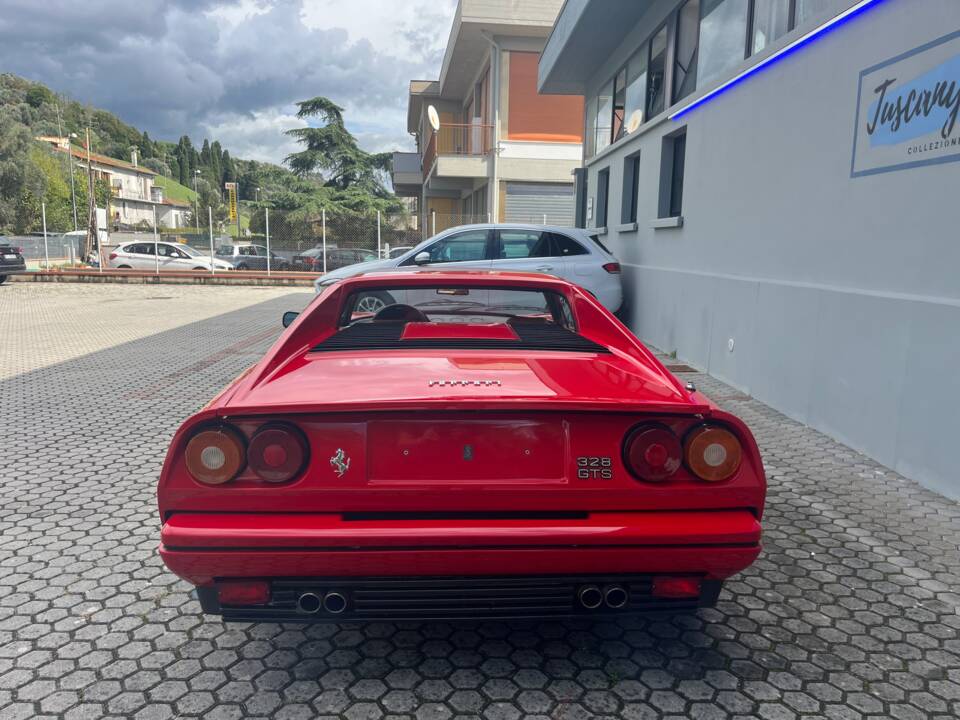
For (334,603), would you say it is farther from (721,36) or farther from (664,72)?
(664,72)

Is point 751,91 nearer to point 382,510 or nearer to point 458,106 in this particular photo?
point 382,510

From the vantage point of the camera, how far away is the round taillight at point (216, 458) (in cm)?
214

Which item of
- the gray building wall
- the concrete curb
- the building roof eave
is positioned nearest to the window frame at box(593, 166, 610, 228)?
the building roof eave

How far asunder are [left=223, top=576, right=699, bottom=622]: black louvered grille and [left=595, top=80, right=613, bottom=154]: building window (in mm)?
12971

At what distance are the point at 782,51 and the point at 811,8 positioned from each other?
0.39 m

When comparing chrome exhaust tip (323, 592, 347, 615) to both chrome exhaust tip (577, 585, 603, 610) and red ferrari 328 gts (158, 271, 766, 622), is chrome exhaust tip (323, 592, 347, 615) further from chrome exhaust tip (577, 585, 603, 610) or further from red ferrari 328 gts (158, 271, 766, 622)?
chrome exhaust tip (577, 585, 603, 610)

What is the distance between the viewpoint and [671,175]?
33.1ft

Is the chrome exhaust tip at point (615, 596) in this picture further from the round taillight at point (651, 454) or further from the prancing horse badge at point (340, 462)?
the prancing horse badge at point (340, 462)

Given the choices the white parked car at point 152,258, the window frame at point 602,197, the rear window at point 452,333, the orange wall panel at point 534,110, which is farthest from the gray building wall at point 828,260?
the white parked car at point 152,258

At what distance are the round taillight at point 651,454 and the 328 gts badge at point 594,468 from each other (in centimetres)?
6

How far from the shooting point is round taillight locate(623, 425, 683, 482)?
2.19m

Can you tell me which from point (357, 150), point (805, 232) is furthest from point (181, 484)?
point (357, 150)

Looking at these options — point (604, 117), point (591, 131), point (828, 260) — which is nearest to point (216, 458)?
point (828, 260)

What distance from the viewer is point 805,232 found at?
5965mm
